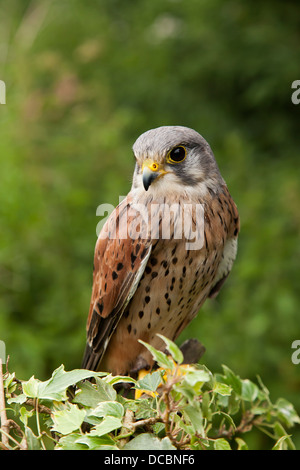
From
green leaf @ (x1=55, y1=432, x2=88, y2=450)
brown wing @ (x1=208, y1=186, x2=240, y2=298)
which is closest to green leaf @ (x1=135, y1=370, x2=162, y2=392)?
green leaf @ (x1=55, y1=432, x2=88, y2=450)

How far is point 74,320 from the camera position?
3.24m

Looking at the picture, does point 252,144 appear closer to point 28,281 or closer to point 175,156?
point 28,281

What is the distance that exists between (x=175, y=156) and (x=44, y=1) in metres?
4.63

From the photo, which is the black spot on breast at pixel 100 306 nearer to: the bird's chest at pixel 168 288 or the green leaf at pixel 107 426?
the bird's chest at pixel 168 288

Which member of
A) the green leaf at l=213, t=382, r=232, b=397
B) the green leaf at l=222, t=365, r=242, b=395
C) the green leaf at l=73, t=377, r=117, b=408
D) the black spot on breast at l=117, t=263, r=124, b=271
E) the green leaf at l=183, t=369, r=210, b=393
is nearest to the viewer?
the green leaf at l=183, t=369, r=210, b=393

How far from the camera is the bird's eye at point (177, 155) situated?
6.32ft

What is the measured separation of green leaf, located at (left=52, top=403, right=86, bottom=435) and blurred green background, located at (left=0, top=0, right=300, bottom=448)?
1.59 metres

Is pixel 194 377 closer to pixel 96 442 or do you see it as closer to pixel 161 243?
pixel 96 442

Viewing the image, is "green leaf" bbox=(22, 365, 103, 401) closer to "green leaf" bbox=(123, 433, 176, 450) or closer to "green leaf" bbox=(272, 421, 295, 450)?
"green leaf" bbox=(123, 433, 176, 450)

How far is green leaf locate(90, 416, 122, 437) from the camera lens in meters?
1.21

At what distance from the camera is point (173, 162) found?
1953 mm

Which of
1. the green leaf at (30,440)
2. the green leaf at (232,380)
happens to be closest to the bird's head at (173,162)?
the green leaf at (232,380)

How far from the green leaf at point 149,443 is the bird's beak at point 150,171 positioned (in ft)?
2.82
